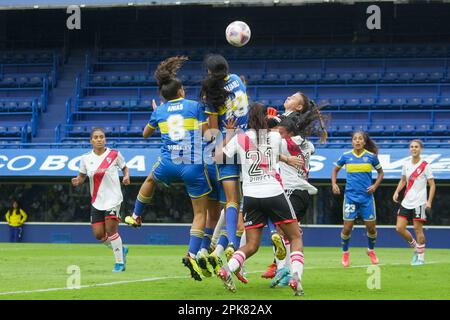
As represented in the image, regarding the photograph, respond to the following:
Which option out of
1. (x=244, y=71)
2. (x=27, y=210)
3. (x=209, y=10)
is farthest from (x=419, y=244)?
(x=209, y=10)

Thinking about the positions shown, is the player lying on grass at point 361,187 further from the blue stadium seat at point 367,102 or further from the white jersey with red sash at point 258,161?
the blue stadium seat at point 367,102

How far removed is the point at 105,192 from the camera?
52.0 feet

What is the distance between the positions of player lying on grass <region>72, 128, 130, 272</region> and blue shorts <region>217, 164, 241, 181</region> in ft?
12.4

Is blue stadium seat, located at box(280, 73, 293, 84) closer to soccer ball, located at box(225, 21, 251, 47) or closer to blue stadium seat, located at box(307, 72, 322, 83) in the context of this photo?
blue stadium seat, located at box(307, 72, 322, 83)

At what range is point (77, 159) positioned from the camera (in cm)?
3111

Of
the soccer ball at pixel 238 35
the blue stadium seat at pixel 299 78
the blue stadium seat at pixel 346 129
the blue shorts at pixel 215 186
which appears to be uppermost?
the soccer ball at pixel 238 35

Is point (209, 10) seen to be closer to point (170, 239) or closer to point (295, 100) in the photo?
point (170, 239)

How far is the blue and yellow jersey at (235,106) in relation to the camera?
478 inches

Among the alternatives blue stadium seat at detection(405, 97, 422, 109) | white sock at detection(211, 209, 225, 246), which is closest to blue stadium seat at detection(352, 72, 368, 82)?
blue stadium seat at detection(405, 97, 422, 109)

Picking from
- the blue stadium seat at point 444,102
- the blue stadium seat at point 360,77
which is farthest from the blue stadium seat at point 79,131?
the blue stadium seat at point 444,102

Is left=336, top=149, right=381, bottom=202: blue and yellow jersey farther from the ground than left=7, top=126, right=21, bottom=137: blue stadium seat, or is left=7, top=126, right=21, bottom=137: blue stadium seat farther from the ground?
left=336, top=149, right=381, bottom=202: blue and yellow jersey

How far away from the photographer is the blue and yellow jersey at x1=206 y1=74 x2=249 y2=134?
478 inches

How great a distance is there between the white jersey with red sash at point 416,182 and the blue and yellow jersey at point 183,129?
767 centimetres

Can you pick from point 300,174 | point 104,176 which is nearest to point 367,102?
point 104,176
